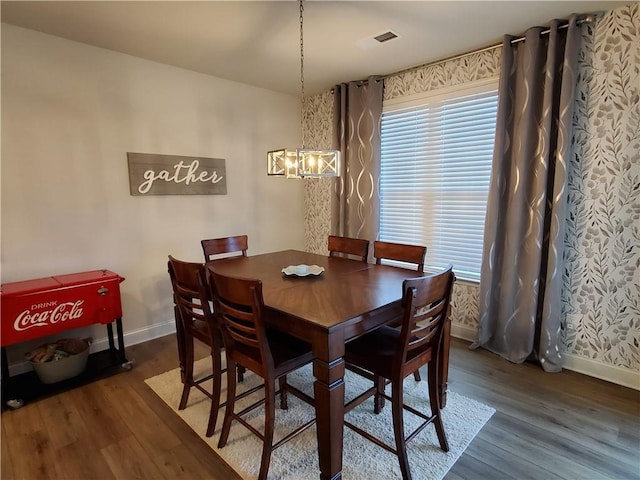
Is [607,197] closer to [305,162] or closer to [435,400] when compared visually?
[435,400]

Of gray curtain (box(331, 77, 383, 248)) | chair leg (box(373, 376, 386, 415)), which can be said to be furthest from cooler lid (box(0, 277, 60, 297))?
gray curtain (box(331, 77, 383, 248))

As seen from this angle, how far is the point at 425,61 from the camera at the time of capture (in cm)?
312

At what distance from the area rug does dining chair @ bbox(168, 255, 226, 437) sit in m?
0.15

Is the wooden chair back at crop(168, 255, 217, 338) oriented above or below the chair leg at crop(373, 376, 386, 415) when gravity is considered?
above

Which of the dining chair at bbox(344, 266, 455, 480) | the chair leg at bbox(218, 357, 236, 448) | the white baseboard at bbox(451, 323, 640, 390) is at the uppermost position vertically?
the dining chair at bbox(344, 266, 455, 480)

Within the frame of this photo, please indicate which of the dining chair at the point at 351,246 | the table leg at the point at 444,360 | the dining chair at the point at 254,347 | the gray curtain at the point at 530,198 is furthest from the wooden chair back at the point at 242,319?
the gray curtain at the point at 530,198

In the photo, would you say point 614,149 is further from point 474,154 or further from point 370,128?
point 370,128

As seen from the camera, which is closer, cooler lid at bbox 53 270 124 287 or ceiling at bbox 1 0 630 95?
ceiling at bbox 1 0 630 95

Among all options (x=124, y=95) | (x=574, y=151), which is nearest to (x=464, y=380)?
(x=574, y=151)

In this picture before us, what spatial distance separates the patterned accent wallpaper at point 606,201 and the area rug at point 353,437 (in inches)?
43.8

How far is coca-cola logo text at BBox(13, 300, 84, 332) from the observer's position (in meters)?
2.23

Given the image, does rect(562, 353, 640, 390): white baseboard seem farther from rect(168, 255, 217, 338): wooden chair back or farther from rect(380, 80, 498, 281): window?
rect(168, 255, 217, 338): wooden chair back

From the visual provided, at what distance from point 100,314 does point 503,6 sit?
3.48 m

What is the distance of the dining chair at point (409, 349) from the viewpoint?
1.51 meters
